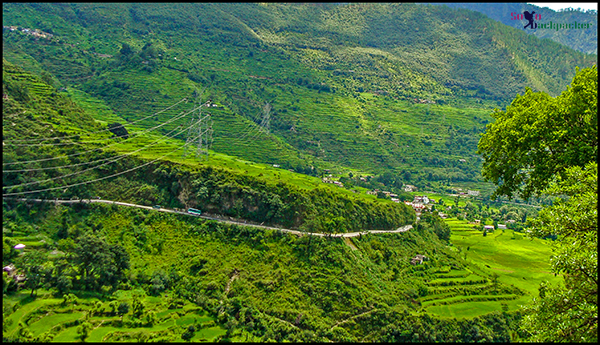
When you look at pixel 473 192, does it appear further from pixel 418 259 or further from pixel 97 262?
pixel 97 262

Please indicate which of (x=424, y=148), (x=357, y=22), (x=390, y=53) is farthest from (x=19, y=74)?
(x=357, y=22)

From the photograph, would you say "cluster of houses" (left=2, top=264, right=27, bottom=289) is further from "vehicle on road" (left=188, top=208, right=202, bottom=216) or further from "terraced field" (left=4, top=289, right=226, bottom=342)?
"vehicle on road" (left=188, top=208, right=202, bottom=216)

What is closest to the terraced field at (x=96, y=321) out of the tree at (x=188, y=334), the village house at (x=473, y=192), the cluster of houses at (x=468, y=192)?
the tree at (x=188, y=334)

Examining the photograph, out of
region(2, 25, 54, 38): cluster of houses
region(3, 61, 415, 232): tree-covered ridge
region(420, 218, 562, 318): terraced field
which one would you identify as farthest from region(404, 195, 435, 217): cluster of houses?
region(2, 25, 54, 38): cluster of houses

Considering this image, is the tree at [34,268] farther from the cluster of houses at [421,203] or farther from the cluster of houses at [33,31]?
the cluster of houses at [33,31]

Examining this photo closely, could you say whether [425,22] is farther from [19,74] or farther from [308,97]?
[19,74]
